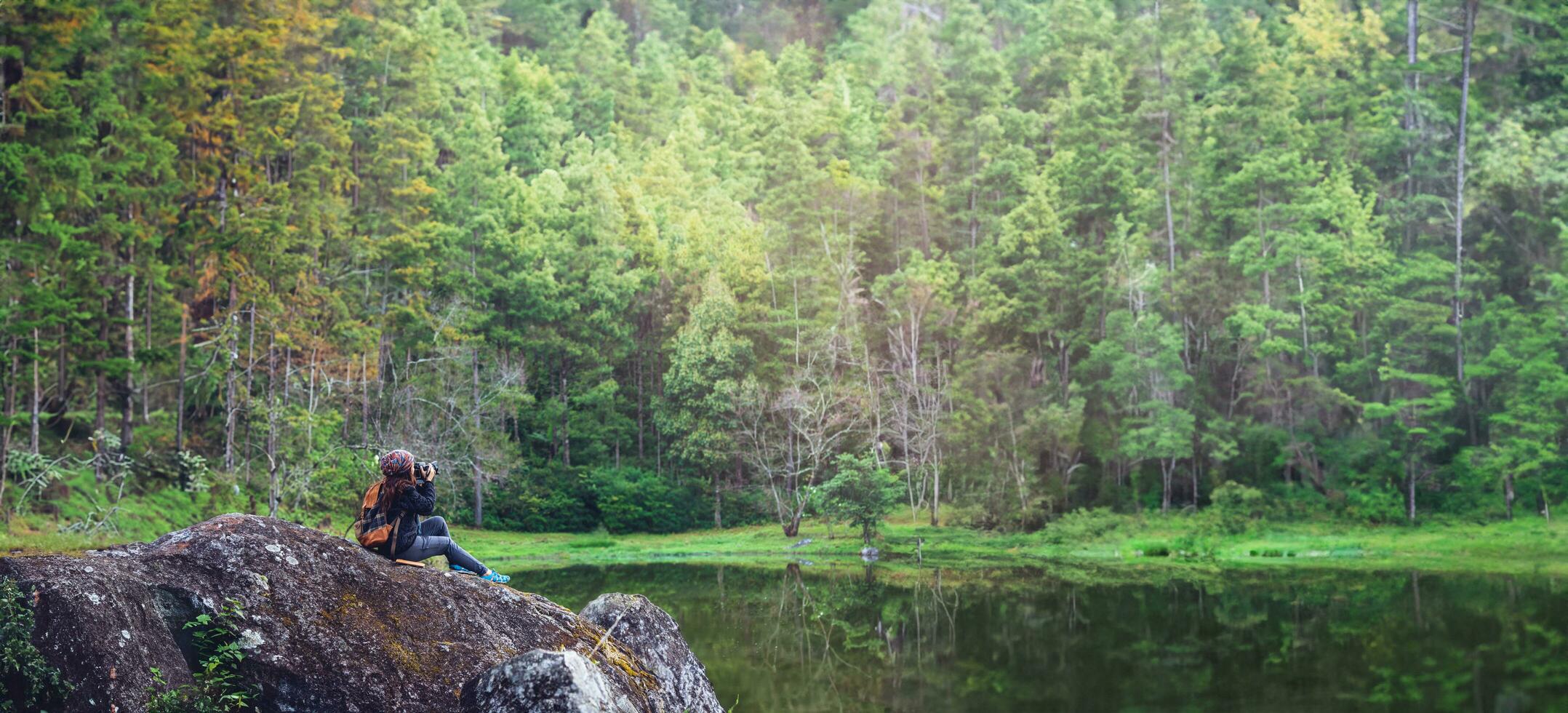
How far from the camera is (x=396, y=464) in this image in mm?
9078

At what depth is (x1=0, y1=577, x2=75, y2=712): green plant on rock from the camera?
23.1ft

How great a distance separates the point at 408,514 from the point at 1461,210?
4472cm

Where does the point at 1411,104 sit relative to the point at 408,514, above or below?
above

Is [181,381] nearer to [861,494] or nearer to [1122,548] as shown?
[861,494]

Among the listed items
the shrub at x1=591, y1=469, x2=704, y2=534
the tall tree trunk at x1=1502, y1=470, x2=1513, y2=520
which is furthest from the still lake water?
the shrub at x1=591, y1=469, x2=704, y2=534

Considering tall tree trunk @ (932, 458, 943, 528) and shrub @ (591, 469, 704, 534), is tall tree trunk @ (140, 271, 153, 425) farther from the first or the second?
tall tree trunk @ (932, 458, 943, 528)

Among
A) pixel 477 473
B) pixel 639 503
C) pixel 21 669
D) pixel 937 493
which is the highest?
pixel 21 669

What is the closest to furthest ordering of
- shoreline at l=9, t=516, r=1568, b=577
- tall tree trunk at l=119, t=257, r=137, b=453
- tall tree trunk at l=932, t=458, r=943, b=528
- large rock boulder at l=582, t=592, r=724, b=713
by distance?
large rock boulder at l=582, t=592, r=724, b=713
tall tree trunk at l=119, t=257, r=137, b=453
shoreline at l=9, t=516, r=1568, b=577
tall tree trunk at l=932, t=458, r=943, b=528

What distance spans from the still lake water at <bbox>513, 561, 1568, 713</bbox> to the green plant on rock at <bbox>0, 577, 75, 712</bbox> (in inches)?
330

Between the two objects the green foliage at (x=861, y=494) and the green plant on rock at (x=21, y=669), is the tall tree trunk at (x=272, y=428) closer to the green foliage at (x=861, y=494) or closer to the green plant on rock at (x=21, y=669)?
the green foliage at (x=861, y=494)

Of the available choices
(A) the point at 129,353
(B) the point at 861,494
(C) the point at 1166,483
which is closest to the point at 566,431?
(B) the point at 861,494

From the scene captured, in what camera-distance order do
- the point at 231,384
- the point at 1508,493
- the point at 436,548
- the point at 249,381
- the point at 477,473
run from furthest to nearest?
the point at 477,473, the point at 1508,493, the point at 231,384, the point at 249,381, the point at 436,548

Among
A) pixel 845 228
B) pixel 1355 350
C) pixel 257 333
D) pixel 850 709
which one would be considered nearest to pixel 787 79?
pixel 845 228

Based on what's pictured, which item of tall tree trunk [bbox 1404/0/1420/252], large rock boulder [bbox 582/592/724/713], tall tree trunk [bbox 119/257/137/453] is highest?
tall tree trunk [bbox 1404/0/1420/252]
